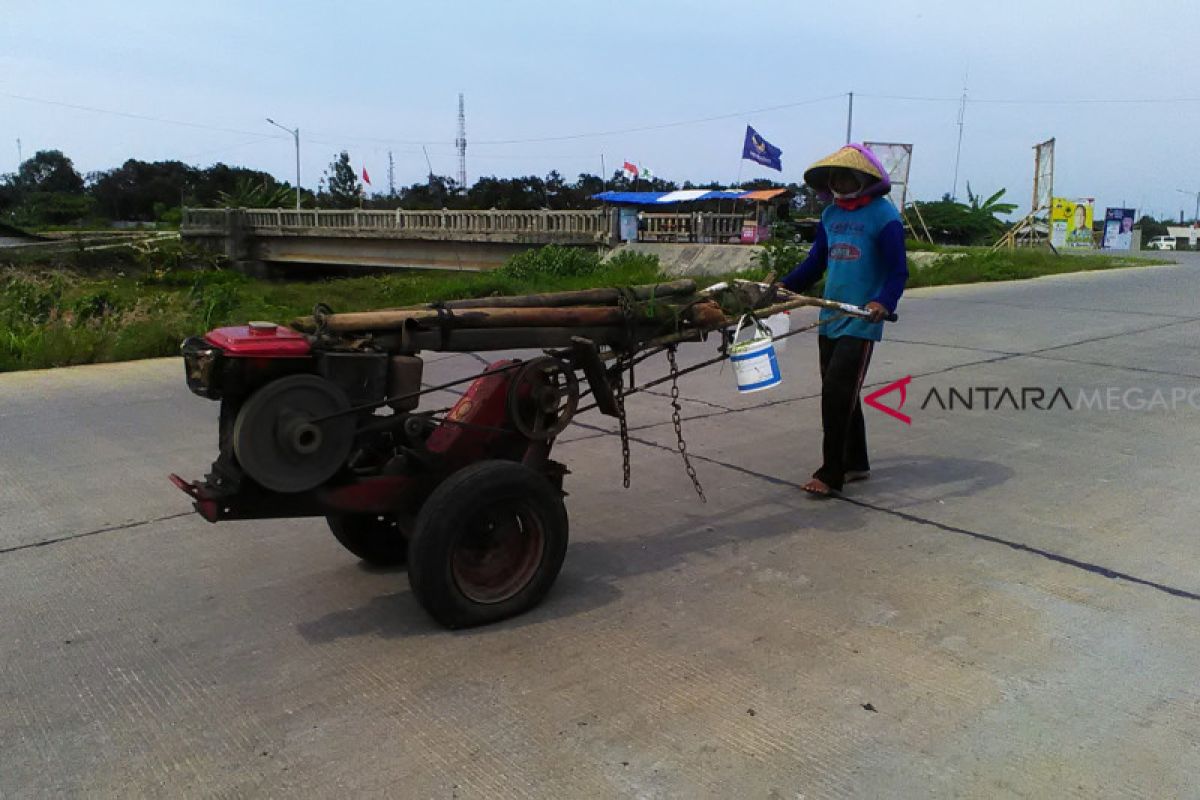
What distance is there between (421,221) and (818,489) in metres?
36.5

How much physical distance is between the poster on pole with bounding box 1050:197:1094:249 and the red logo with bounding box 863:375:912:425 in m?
23.6

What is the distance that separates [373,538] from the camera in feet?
13.4

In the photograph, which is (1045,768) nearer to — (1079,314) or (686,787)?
(686,787)

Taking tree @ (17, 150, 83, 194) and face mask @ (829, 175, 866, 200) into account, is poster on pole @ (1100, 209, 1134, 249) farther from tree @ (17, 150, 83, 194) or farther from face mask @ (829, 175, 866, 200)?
tree @ (17, 150, 83, 194)

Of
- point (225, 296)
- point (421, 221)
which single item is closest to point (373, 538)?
point (225, 296)

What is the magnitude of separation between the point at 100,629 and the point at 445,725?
1605 mm

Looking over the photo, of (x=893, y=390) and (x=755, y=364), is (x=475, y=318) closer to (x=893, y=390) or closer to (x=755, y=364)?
(x=755, y=364)

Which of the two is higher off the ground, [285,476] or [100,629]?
[285,476]

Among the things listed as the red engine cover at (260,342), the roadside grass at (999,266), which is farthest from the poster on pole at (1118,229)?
the red engine cover at (260,342)

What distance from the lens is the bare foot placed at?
5184 millimetres

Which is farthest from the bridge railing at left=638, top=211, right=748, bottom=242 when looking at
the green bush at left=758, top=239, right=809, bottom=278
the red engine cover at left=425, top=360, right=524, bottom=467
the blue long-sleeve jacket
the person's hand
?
the red engine cover at left=425, top=360, right=524, bottom=467

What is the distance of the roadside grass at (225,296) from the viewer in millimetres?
9609

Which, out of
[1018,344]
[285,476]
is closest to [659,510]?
[285,476]

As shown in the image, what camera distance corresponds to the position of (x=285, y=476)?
128 inches
